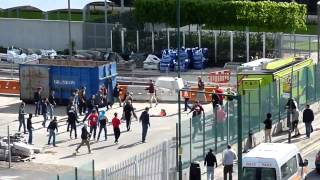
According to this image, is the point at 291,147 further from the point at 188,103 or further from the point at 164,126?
the point at 188,103

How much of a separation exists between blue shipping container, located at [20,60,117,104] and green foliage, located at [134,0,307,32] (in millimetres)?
17842

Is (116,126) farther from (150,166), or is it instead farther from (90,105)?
(150,166)

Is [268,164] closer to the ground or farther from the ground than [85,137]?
farther from the ground

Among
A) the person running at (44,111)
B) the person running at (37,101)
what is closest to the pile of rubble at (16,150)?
the person running at (44,111)

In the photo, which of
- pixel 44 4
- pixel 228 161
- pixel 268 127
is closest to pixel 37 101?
pixel 268 127

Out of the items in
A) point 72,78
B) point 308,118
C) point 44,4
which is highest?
point 44,4

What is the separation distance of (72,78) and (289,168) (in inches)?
864

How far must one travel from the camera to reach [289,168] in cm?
2641

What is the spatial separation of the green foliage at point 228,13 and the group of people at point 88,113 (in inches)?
692

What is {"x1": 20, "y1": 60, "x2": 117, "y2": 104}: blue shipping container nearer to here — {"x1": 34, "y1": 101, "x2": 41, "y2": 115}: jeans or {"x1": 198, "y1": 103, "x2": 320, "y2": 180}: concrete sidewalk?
{"x1": 34, "y1": 101, "x2": 41, "y2": 115}: jeans

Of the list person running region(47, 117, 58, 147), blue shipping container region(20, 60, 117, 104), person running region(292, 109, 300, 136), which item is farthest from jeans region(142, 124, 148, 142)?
blue shipping container region(20, 60, 117, 104)

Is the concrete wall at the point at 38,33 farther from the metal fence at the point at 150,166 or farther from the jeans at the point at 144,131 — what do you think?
the metal fence at the point at 150,166

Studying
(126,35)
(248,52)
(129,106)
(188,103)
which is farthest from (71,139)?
(126,35)

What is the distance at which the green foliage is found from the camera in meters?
62.2
